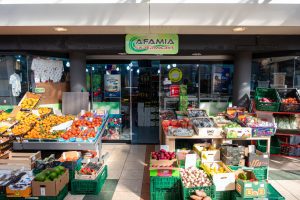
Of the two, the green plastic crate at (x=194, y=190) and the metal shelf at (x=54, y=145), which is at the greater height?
the metal shelf at (x=54, y=145)

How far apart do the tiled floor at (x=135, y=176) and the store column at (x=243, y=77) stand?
6.43ft

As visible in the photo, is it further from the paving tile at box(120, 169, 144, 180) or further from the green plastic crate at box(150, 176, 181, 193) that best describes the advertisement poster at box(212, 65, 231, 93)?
the green plastic crate at box(150, 176, 181, 193)

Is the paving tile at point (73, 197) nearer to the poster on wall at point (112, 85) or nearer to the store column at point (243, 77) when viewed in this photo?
the poster on wall at point (112, 85)

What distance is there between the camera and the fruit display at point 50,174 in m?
4.70

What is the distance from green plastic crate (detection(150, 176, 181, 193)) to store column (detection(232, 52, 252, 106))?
443 centimetres

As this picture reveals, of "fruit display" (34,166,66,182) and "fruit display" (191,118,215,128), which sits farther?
"fruit display" (191,118,215,128)

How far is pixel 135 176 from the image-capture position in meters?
6.11

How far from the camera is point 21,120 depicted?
6.93m

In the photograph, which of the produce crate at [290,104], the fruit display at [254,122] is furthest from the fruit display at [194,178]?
the produce crate at [290,104]

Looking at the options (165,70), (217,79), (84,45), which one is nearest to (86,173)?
(84,45)

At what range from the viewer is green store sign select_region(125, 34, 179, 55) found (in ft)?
20.0

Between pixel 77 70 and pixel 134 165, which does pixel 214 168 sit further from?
pixel 77 70

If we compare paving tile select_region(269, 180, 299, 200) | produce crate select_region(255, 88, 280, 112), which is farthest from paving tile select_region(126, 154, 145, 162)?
produce crate select_region(255, 88, 280, 112)

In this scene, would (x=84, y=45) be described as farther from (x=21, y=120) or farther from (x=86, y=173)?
(x=86, y=173)
